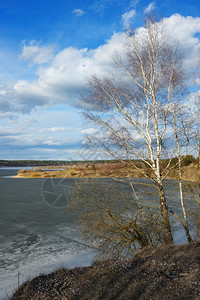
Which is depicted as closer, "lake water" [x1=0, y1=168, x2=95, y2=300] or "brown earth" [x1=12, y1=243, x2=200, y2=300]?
"brown earth" [x1=12, y1=243, x2=200, y2=300]

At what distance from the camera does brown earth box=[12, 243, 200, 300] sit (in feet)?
10.8

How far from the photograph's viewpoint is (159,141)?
6203 millimetres

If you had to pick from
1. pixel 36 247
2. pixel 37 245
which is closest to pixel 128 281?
pixel 36 247

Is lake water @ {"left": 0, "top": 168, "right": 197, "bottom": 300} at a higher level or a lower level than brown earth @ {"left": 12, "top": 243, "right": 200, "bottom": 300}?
lower

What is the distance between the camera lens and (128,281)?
3.70 meters

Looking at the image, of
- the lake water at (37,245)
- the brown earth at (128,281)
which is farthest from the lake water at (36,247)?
the brown earth at (128,281)

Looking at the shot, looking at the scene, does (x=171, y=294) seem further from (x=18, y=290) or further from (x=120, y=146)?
(x=120, y=146)

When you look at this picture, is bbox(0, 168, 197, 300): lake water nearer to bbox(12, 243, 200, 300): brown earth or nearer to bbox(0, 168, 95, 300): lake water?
bbox(0, 168, 95, 300): lake water

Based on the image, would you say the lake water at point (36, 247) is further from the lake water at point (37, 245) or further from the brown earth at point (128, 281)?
the brown earth at point (128, 281)

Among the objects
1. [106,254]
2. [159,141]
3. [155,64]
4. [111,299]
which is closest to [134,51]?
[155,64]

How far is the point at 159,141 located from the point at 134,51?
256 cm

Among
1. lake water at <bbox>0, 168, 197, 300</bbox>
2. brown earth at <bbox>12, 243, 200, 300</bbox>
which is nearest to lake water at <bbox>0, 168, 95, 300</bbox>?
lake water at <bbox>0, 168, 197, 300</bbox>

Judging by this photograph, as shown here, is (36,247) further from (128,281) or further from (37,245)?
(128,281)

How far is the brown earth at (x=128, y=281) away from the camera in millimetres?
3296
